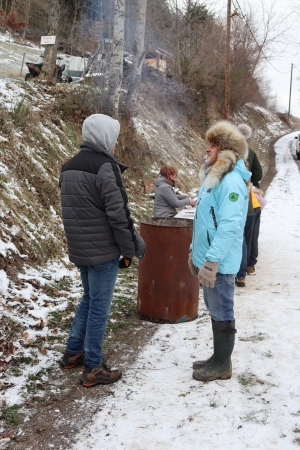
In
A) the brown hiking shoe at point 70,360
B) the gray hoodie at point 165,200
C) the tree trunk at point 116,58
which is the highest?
the tree trunk at point 116,58

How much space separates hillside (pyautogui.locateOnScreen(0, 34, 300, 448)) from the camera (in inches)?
149

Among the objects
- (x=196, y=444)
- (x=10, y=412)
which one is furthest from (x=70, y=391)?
(x=196, y=444)

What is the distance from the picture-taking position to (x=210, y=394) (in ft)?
11.4

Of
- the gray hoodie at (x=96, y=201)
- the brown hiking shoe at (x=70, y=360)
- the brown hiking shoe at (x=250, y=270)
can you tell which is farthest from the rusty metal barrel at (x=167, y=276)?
the brown hiking shoe at (x=250, y=270)

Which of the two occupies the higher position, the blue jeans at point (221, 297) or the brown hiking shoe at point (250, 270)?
the blue jeans at point (221, 297)

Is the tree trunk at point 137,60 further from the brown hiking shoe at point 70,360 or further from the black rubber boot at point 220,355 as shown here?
the black rubber boot at point 220,355

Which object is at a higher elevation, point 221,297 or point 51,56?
point 51,56

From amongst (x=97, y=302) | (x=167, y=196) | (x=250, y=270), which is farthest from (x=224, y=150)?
(x=250, y=270)

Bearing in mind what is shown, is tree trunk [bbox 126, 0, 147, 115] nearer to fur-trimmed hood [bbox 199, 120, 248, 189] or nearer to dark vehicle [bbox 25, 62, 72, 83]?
dark vehicle [bbox 25, 62, 72, 83]

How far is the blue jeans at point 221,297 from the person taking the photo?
3527mm

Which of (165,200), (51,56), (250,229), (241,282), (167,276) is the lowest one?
(241,282)

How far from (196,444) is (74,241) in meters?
1.65

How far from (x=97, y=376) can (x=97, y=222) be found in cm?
123

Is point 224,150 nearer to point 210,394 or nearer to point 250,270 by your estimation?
point 210,394
